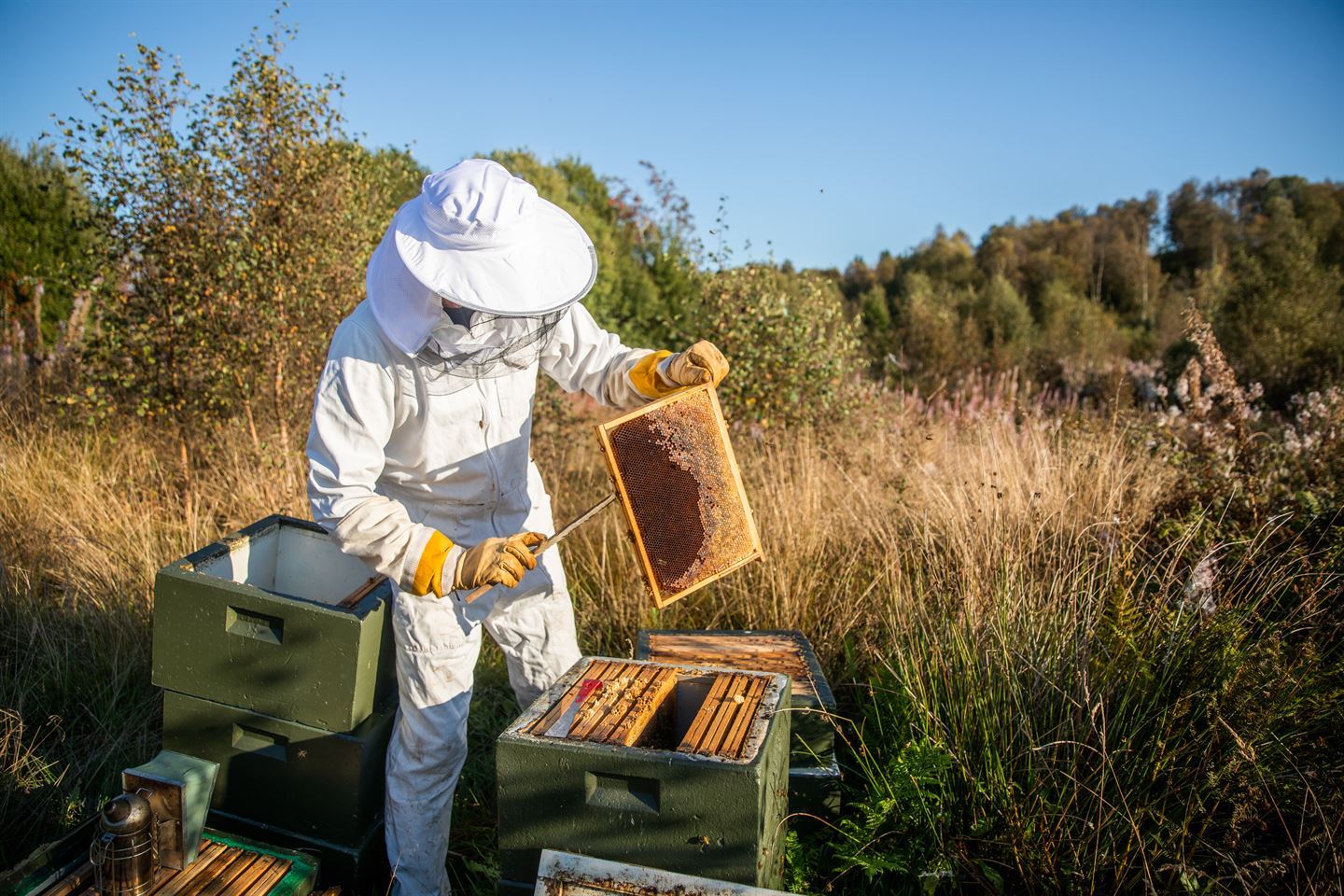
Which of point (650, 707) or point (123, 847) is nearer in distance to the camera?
point (123, 847)

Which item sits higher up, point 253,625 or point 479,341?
point 479,341

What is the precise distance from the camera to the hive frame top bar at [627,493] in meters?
2.43

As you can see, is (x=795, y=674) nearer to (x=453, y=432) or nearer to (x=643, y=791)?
(x=643, y=791)

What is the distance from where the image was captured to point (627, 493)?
249cm

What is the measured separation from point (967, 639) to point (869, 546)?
49.7 inches

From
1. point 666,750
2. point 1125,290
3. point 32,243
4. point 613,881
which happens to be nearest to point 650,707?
point 666,750

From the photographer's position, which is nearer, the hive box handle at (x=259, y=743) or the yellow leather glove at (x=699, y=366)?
the hive box handle at (x=259, y=743)

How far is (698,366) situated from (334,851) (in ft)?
6.32

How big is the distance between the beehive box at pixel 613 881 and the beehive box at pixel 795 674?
88 centimetres

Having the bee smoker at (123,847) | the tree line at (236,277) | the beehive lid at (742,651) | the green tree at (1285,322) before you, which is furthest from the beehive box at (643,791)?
the green tree at (1285,322)

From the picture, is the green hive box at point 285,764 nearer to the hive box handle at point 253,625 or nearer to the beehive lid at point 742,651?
the hive box handle at point 253,625

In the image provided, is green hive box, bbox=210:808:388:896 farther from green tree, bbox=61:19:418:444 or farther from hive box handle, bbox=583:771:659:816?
green tree, bbox=61:19:418:444

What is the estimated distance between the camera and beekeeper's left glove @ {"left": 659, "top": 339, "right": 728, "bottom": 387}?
2.67 m

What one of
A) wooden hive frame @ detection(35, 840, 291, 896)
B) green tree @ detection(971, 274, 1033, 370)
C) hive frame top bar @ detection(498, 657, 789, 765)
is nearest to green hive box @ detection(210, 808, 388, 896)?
wooden hive frame @ detection(35, 840, 291, 896)
